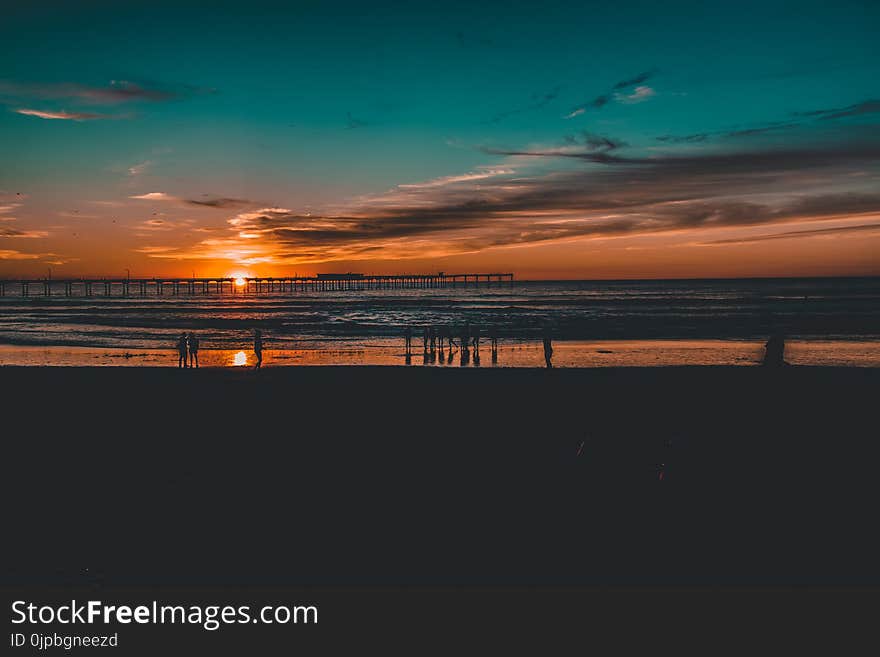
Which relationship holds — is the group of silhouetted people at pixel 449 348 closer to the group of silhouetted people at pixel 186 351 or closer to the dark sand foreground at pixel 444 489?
the group of silhouetted people at pixel 186 351

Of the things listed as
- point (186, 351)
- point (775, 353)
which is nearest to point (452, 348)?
point (186, 351)

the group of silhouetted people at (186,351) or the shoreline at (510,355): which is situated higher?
the group of silhouetted people at (186,351)

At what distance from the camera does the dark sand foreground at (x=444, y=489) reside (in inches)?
256

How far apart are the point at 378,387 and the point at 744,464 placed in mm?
10533

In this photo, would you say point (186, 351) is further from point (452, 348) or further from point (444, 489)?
point (444, 489)

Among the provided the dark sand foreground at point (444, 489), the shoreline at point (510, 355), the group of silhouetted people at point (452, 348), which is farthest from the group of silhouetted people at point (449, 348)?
the dark sand foreground at point (444, 489)

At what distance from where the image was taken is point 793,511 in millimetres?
8062

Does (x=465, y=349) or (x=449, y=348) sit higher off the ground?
(x=465, y=349)

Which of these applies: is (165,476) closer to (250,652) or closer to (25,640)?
(25,640)

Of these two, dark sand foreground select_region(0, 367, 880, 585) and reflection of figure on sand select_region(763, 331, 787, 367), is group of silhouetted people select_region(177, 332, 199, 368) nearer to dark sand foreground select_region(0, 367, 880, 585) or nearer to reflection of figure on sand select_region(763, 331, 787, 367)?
dark sand foreground select_region(0, 367, 880, 585)

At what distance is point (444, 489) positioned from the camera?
880 centimetres

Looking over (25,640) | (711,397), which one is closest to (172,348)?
(711,397)

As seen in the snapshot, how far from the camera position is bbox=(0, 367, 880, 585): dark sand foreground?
21.4ft

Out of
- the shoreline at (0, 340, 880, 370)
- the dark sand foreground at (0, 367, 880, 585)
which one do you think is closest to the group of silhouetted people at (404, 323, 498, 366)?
the shoreline at (0, 340, 880, 370)
